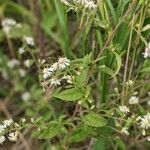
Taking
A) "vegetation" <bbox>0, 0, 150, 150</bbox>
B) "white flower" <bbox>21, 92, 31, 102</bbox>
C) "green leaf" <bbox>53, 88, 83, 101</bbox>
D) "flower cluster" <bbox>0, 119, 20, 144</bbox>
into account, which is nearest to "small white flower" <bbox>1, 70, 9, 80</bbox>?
"vegetation" <bbox>0, 0, 150, 150</bbox>

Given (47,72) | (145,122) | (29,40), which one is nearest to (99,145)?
(145,122)

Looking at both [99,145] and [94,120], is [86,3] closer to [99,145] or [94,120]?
[94,120]

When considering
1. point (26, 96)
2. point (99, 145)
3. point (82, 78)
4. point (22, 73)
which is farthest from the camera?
point (22, 73)

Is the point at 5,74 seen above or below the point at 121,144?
above

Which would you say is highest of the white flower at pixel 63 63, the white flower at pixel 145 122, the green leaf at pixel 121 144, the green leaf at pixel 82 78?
the white flower at pixel 63 63

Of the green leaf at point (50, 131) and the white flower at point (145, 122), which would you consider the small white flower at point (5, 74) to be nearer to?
the green leaf at point (50, 131)

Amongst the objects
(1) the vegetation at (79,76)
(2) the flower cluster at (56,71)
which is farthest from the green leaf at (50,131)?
(2) the flower cluster at (56,71)

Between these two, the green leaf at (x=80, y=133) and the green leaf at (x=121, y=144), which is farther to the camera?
the green leaf at (x=121, y=144)

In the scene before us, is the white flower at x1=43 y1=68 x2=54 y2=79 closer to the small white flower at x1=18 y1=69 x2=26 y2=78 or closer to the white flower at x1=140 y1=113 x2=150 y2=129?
the white flower at x1=140 y1=113 x2=150 y2=129

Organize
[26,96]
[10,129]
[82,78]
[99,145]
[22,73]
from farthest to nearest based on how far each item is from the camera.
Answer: [22,73] < [26,96] < [99,145] < [10,129] < [82,78]

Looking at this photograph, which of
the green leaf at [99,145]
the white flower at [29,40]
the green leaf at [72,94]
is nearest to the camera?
the green leaf at [72,94]

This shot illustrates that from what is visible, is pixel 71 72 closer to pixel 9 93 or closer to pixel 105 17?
pixel 105 17
